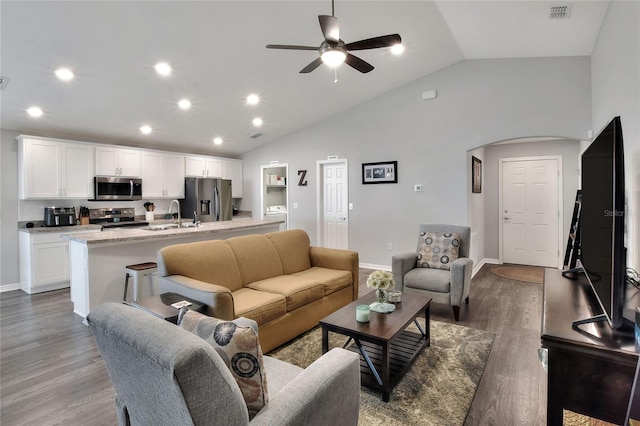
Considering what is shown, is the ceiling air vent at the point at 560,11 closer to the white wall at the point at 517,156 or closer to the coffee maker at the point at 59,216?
the white wall at the point at 517,156

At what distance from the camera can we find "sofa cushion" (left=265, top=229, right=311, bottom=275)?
145 inches

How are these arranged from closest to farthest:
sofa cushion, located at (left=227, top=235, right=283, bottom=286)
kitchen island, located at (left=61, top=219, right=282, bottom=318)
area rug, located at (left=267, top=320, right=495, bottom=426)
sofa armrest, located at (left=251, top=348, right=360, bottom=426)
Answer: sofa armrest, located at (left=251, top=348, right=360, bottom=426) < area rug, located at (left=267, top=320, right=495, bottom=426) < sofa cushion, located at (left=227, top=235, right=283, bottom=286) < kitchen island, located at (left=61, top=219, right=282, bottom=318)

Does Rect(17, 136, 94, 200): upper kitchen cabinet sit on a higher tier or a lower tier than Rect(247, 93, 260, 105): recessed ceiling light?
lower

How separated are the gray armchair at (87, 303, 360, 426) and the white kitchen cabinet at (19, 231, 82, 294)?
14.1 feet

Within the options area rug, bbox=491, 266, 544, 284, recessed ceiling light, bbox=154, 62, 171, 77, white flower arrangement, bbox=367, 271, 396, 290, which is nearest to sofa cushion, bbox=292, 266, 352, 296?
white flower arrangement, bbox=367, 271, 396, 290

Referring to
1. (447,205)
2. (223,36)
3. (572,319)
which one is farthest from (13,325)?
(447,205)

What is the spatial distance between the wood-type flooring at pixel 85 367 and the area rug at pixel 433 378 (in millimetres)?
91

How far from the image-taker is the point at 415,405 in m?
2.09

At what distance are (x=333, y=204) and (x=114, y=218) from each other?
3829 mm

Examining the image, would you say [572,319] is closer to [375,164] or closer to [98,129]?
[375,164]

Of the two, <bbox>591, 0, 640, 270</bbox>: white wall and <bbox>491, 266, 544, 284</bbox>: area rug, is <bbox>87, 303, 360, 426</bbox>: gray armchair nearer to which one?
<bbox>591, 0, 640, 270</bbox>: white wall

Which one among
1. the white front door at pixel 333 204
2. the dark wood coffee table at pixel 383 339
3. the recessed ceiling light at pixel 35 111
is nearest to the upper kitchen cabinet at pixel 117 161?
the recessed ceiling light at pixel 35 111

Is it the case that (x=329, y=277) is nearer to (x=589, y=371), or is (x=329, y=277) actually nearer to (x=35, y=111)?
(x=589, y=371)

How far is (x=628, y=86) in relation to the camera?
88.7 inches
